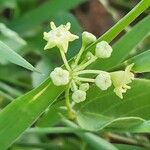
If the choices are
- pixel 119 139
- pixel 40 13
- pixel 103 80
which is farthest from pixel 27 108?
pixel 40 13

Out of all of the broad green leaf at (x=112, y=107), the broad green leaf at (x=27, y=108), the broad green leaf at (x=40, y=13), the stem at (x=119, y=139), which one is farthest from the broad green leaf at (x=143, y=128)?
the broad green leaf at (x=40, y=13)

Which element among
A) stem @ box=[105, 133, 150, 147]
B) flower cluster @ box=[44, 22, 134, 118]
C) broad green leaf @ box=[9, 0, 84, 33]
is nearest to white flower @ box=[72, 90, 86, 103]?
flower cluster @ box=[44, 22, 134, 118]

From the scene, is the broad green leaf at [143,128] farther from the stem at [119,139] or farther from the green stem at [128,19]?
the stem at [119,139]

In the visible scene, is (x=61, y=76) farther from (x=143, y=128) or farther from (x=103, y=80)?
(x=143, y=128)

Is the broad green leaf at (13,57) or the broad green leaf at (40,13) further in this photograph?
the broad green leaf at (40,13)

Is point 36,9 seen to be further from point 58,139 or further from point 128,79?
point 128,79

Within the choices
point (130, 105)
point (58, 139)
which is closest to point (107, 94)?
point (130, 105)
